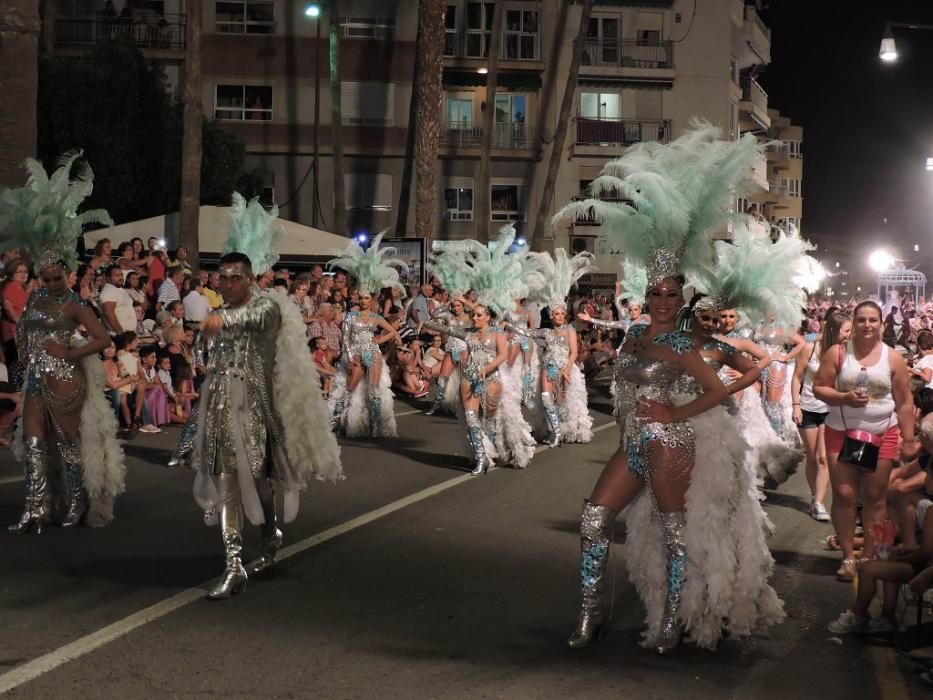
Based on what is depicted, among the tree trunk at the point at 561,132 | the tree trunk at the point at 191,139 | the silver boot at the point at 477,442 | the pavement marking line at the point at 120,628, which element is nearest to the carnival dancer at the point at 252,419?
the pavement marking line at the point at 120,628

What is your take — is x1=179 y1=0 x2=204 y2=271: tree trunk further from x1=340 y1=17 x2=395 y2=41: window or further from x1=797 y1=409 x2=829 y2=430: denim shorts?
x1=340 y1=17 x2=395 y2=41: window

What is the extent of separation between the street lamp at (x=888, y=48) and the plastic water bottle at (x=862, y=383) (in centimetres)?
1680

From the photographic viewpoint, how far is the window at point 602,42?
5128 centimetres

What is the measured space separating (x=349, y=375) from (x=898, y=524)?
957 centimetres

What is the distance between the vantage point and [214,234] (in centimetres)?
2759

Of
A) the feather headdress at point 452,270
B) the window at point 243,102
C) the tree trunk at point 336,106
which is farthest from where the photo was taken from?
the window at point 243,102

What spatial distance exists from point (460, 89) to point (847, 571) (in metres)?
41.8

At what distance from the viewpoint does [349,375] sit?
17.0 meters

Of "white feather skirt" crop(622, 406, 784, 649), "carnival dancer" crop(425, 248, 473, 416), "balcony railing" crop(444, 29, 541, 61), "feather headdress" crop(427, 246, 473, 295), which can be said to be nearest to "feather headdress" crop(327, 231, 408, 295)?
"carnival dancer" crop(425, 248, 473, 416)

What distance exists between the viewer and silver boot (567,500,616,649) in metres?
6.82

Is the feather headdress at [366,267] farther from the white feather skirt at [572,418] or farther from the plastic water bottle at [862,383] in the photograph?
the plastic water bottle at [862,383]

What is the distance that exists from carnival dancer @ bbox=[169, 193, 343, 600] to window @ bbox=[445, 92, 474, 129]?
4091 cm

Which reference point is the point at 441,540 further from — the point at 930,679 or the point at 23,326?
the point at 930,679

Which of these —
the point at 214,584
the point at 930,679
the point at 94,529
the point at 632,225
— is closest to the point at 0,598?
the point at 214,584
